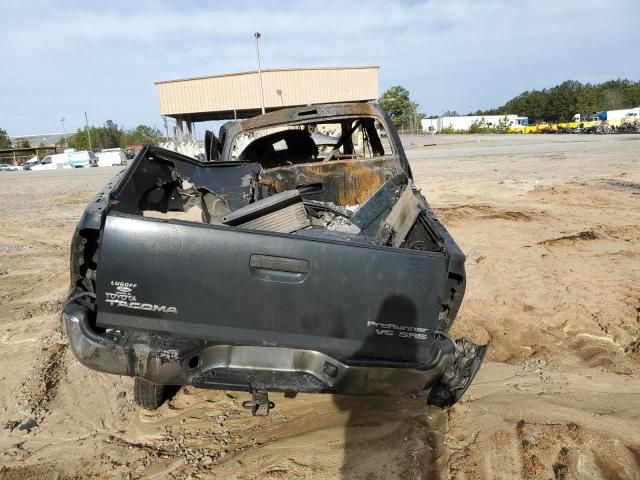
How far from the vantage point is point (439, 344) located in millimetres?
2588

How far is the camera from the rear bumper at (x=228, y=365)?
2438mm

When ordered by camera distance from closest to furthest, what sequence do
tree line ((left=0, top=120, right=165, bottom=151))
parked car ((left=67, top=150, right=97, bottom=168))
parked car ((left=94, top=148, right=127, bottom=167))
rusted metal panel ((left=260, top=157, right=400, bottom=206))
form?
rusted metal panel ((left=260, top=157, right=400, bottom=206)), parked car ((left=94, top=148, right=127, bottom=167)), parked car ((left=67, top=150, right=97, bottom=168)), tree line ((left=0, top=120, right=165, bottom=151))

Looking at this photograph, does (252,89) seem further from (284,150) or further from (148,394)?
(148,394)

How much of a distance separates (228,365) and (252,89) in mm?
36422

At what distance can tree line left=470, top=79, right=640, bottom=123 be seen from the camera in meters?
72.9

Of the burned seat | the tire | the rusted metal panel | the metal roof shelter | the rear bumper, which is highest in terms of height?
the metal roof shelter

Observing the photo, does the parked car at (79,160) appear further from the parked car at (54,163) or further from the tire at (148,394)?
the tire at (148,394)

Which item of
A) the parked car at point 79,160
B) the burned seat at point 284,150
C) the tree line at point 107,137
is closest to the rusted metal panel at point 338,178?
the burned seat at point 284,150

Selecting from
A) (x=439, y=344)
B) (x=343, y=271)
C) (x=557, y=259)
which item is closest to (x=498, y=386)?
(x=439, y=344)

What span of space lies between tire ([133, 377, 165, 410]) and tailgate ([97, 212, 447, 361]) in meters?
0.89

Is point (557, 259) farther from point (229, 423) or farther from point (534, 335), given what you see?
point (229, 423)

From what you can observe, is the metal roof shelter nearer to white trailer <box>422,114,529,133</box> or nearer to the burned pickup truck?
the burned pickup truck

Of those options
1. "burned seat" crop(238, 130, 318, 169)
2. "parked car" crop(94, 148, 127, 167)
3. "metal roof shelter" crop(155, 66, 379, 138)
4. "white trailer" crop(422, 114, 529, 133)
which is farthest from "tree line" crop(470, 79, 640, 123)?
"burned seat" crop(238, 130, 318, 169)

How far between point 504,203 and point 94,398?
29.0 ft
